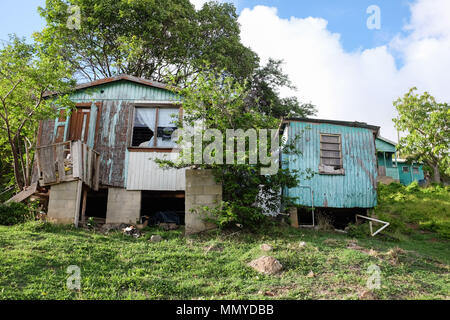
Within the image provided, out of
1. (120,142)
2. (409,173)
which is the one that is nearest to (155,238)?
(120,142)

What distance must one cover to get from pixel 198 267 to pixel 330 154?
689cm

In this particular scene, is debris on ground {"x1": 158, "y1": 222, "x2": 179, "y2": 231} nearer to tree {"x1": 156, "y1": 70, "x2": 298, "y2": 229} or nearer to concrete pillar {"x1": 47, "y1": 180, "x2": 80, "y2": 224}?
tree {"x1": 156, "y1": 70, "x2": 298, "y2": 229}

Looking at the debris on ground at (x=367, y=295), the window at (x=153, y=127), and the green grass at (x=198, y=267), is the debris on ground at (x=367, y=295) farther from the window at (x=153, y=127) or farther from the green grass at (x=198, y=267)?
the window at (x=153, y=127)

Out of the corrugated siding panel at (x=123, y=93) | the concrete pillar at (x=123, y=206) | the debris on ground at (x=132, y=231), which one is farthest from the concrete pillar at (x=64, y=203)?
the corrugated siding panel at (x=123, y=93)

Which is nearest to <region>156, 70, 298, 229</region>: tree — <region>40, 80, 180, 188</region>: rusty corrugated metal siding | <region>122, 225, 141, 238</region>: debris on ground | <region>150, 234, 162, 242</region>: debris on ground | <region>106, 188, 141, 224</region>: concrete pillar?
<region>150, 234, 162, 242</region>: debris on ground

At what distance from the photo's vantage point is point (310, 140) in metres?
10.9

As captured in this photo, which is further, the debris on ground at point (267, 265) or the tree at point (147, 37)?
the tree at point (147, 37)

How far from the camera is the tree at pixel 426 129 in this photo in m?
21.0

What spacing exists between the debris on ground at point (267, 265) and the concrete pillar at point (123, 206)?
485cm

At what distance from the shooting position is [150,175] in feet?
32.6

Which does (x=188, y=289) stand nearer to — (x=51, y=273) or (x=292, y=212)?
(x=51, y=273)

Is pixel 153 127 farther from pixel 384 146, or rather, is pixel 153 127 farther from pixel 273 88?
pixel 384 146
